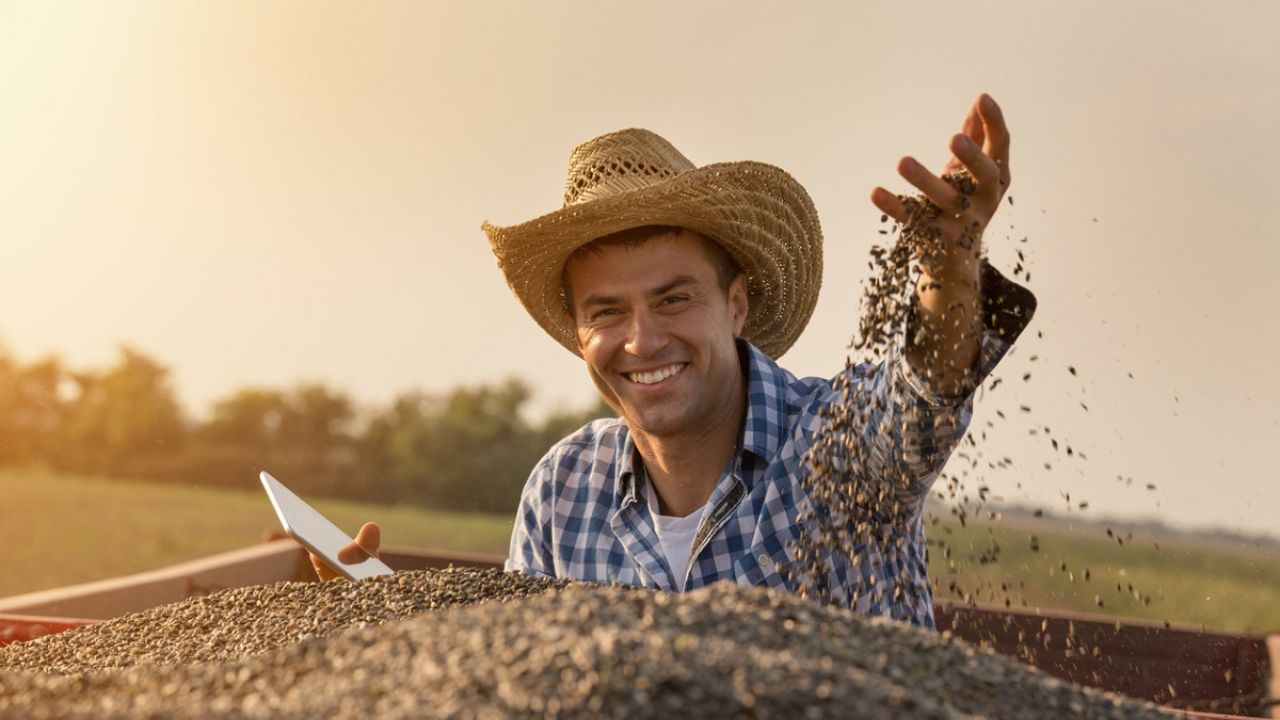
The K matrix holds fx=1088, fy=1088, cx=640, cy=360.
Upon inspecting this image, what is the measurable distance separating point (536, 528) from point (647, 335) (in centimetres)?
89

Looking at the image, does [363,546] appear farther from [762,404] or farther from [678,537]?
[762,404]

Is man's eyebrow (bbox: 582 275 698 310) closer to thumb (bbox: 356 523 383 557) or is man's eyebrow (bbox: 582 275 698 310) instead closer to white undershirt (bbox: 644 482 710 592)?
white undershirt (bbox: 644 482 710 592)

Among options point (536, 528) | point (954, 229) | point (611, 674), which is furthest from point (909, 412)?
point (536, 528)

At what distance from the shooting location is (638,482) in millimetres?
3506

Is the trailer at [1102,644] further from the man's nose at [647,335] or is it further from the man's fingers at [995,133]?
the man's fingers at [995,133]

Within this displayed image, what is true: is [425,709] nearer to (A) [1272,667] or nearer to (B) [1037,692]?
(B) [1037,692]

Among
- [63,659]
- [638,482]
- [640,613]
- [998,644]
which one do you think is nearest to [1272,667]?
[998,644]

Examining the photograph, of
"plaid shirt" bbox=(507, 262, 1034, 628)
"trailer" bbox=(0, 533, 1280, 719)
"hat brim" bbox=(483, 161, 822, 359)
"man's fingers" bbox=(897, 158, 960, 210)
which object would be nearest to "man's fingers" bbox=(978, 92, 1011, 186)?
"man's fingers" bbox=(897, 158, 960, 210)

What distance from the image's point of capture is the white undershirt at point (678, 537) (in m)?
3.21

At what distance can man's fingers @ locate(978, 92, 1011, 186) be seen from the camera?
2.29m

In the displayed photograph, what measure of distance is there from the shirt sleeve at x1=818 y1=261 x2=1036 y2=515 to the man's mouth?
56 cm

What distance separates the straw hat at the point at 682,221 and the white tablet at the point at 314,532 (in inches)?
39.4

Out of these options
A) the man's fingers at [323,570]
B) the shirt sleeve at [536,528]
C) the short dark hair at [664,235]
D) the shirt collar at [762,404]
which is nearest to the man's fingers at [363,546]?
the man's fingers at [323,570]

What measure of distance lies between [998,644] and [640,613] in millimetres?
2726
